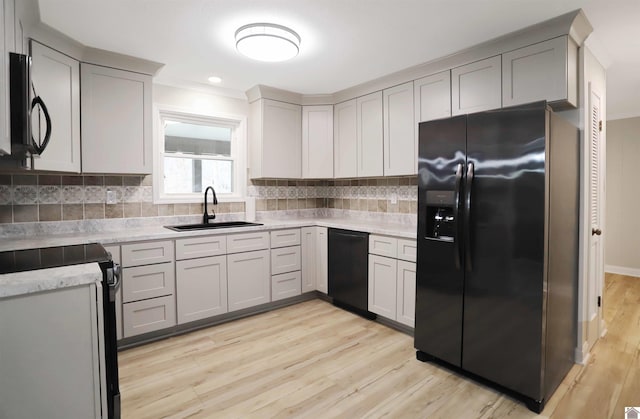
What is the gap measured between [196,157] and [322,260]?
1765 mm

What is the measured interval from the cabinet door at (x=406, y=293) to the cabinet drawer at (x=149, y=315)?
6.37 feet

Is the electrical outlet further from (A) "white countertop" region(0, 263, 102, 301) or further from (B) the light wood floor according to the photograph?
(A) "white countertop" region(0, 263, 102, 301)

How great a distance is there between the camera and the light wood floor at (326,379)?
1973mm

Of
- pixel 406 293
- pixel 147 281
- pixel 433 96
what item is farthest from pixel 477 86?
pixel 147 281

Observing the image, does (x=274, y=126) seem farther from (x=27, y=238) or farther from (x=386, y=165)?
(x=27, y=238)

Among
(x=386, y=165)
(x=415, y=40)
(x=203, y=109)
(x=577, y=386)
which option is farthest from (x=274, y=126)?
(x=577, y=386)

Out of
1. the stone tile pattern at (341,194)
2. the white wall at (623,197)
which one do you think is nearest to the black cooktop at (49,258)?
the stone tile pattern at (341,194)

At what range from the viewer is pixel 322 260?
376cm

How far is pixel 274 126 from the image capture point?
3855mm

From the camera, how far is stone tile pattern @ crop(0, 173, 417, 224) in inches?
107

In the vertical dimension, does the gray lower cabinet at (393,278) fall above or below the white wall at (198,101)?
below

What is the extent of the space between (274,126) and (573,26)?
2.72 meters

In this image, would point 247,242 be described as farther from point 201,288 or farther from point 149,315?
point 149,315

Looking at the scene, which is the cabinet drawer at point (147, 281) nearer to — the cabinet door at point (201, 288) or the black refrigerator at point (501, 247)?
the cabinet door at point (201, 288)
